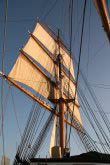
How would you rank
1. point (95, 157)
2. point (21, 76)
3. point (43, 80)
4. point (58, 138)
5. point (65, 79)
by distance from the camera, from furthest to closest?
point (65, 79) < point (43, 80) < point (21, 76) < point (58, 138) < point (95, 157)

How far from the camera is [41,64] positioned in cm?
2852

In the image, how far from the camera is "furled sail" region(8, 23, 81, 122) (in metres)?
24.8

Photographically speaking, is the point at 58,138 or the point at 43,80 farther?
the point at 43,80

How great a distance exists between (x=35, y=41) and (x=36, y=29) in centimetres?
179

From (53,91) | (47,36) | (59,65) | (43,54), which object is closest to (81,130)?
(53,91)

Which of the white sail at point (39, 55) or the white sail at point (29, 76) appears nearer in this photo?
the white sail at point (29, 76)

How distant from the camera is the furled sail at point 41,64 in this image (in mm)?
24828

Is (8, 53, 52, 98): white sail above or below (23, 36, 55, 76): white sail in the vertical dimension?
below

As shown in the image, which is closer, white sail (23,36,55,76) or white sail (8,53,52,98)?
white sail (8,53,52,98)

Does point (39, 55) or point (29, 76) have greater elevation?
point (39, 55)

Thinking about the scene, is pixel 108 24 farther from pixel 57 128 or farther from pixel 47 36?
pixel 47 36

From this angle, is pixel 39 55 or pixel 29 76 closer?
pixel 29 76

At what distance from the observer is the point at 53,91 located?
26.7m

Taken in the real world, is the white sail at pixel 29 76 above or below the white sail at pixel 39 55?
below
